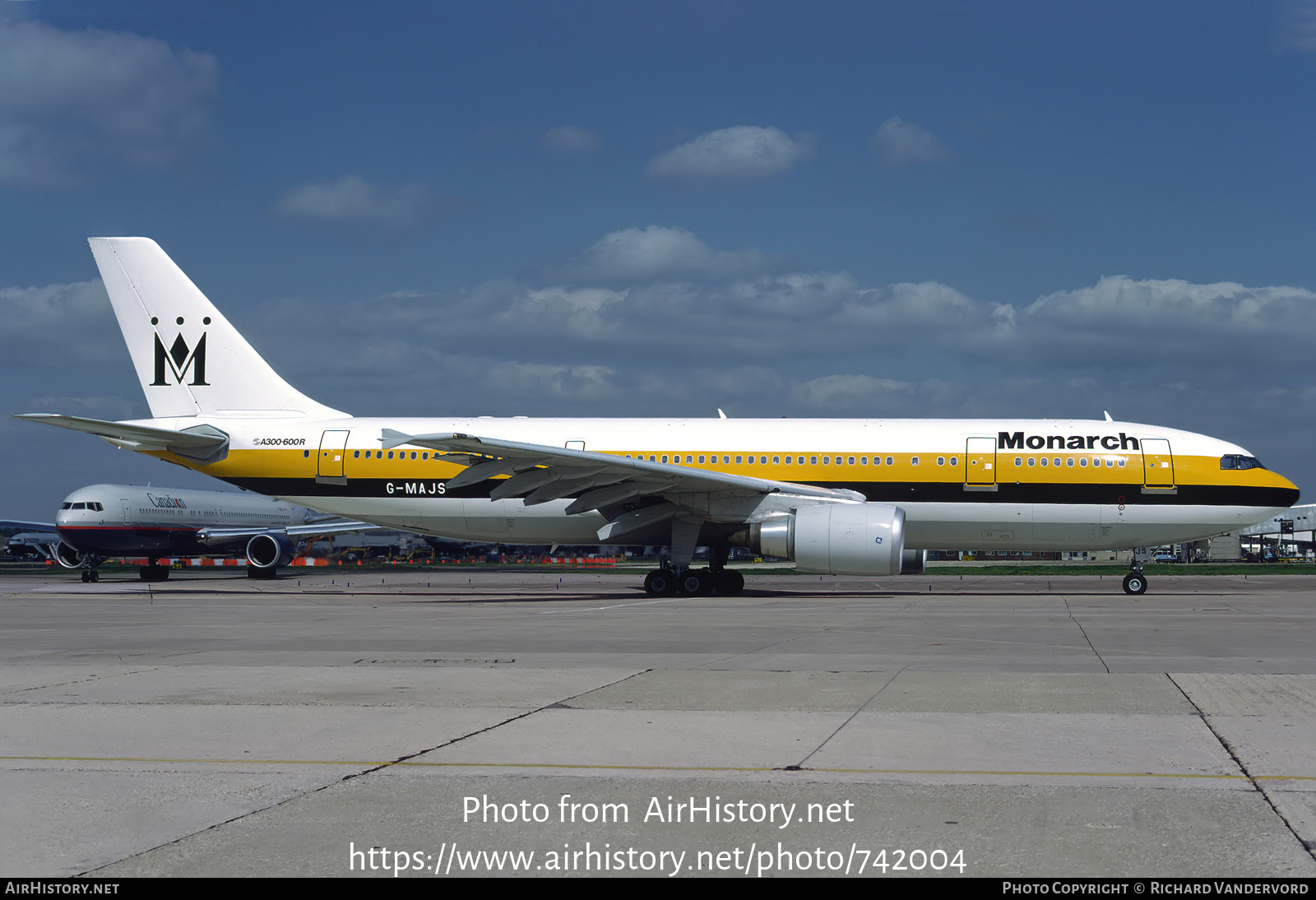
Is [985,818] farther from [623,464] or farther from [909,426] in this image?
[909,426]

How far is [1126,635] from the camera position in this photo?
13.5m

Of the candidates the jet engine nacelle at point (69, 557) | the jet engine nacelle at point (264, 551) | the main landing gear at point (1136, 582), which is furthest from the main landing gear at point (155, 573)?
the main landing gear at point (1136, 582)

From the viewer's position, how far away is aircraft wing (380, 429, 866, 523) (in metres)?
20.9

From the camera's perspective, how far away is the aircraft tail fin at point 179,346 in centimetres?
2650

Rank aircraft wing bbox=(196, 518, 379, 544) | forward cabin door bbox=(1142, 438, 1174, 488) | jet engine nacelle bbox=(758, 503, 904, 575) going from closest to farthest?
jet engine nacelle bbox=(758, 503, 904, 575) < forward cabin door bbox=(1142, 438, 1174, 488) < aircraft wing bbox=(196, 518, 379, 544)

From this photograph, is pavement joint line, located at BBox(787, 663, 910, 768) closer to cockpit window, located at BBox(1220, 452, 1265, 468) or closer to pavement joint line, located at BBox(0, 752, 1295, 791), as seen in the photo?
pavement joint line, located at BBox(0, 752, 1295, 791)

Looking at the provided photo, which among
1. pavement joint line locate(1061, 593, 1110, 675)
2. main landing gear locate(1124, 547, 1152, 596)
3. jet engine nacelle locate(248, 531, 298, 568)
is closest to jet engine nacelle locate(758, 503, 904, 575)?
pavement joint line locate(1061, 593, 1110, 675)

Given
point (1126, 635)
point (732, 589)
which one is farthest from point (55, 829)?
point (732, 589)

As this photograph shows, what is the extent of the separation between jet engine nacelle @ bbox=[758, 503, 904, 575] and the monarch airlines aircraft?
0.03 m

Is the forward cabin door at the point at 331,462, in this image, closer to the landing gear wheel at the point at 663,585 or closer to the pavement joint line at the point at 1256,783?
the landing gear wheel at the point at 663,585

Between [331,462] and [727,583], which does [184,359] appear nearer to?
[331,462]

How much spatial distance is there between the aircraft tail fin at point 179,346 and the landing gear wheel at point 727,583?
9.58m

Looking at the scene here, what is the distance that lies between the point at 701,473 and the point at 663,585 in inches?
145

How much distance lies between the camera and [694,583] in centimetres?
2438
